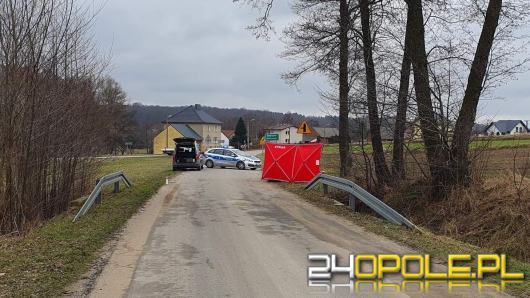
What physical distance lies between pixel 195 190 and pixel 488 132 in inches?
413

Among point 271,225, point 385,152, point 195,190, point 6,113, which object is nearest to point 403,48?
point 385,152

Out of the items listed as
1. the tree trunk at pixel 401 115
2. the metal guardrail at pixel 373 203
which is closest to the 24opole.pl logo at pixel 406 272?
the metal guardrail at pixel 373 203

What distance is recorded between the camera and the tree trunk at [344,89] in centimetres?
1864

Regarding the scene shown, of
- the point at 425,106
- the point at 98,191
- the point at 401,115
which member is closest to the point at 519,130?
the point at 401,115

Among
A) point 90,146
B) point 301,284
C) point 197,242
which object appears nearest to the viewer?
point 301,284

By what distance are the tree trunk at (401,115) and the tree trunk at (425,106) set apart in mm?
243

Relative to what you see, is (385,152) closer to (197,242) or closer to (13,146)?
(197,242)

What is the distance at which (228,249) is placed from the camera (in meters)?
8.46

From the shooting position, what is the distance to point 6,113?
36.0 feet

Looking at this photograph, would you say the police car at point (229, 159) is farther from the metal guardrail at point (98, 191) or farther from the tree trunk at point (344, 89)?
the metal guardrail at point (98, 191)

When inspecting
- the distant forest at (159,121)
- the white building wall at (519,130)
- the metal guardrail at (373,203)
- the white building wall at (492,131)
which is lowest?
the metal guardrail at (373,203)

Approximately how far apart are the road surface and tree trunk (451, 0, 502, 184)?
3.23 m

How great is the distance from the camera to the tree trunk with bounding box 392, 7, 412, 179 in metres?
14.5

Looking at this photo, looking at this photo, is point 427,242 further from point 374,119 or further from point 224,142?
point 224,142
